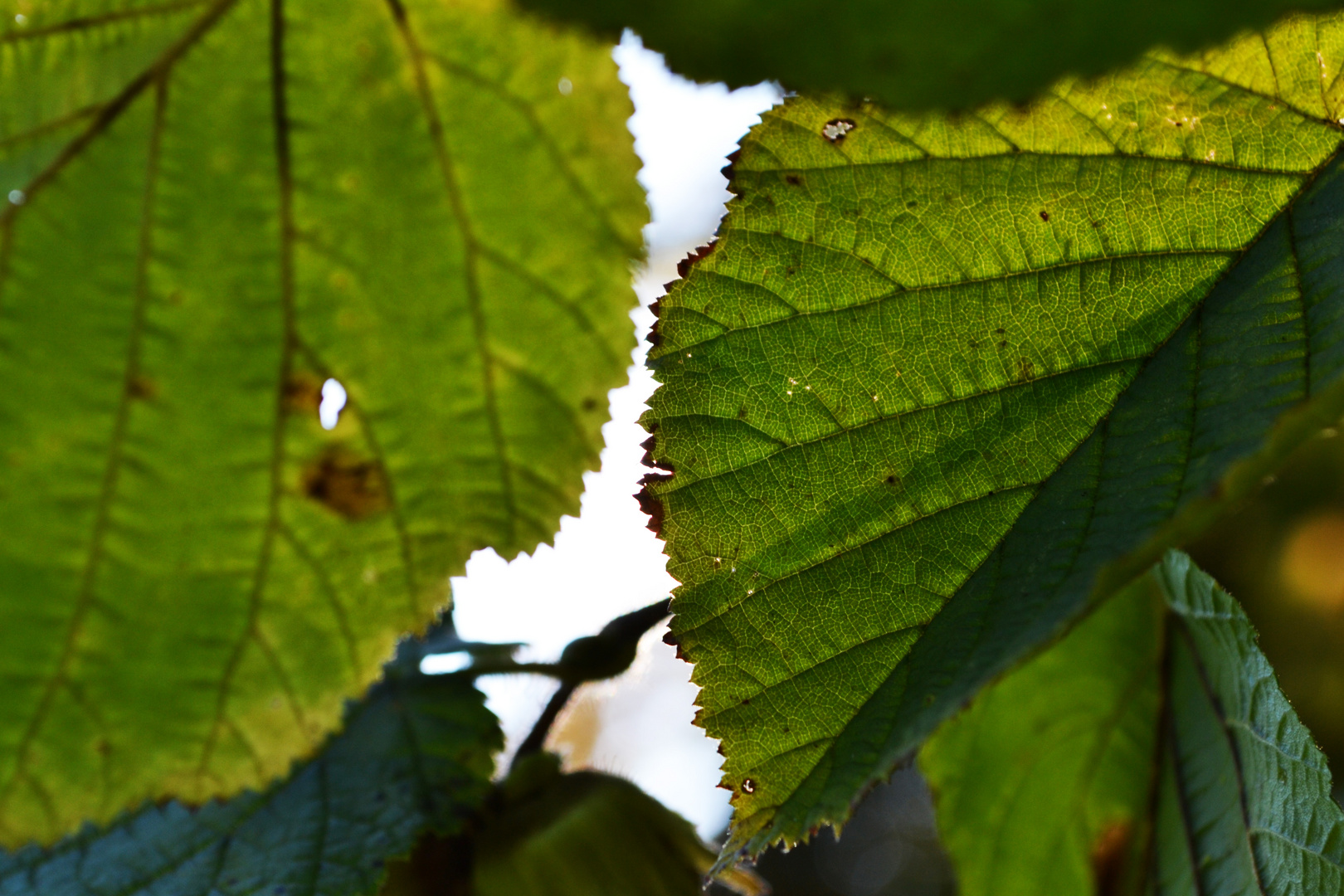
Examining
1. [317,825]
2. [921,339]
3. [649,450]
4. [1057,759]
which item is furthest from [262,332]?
[1057,759]

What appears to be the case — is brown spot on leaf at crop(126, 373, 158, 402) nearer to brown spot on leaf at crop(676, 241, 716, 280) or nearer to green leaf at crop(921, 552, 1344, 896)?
brown spot on leaf at crop(676, 241, 716, 280)

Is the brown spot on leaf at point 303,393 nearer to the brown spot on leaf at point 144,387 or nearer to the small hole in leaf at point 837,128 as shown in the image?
the brown spot on leaf at point 144,387

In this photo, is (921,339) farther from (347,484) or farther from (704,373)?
(347,484)

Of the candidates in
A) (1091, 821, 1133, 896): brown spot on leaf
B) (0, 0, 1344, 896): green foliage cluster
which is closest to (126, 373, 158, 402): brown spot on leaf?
(0, 0, 1344, 896): green foliage cluster

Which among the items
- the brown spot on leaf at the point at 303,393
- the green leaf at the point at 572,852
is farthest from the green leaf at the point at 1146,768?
the brown spot on leaf at the point at 303,393

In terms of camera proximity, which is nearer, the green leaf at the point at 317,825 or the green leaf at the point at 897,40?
the green leaf at the point at 897,40

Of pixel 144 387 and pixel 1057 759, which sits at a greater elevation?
pixel 144 387

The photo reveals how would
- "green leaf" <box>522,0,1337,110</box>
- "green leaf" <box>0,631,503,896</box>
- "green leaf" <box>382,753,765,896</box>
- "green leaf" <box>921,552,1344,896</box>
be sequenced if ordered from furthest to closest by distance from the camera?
"green leaf" <box>382,753,765,896</box>, "green leaf" <box>0,631,503,896</box>, "green leaf" <box>921,552,1344,896</box>, "green leaf" <box>522,0,1337,110</box>
